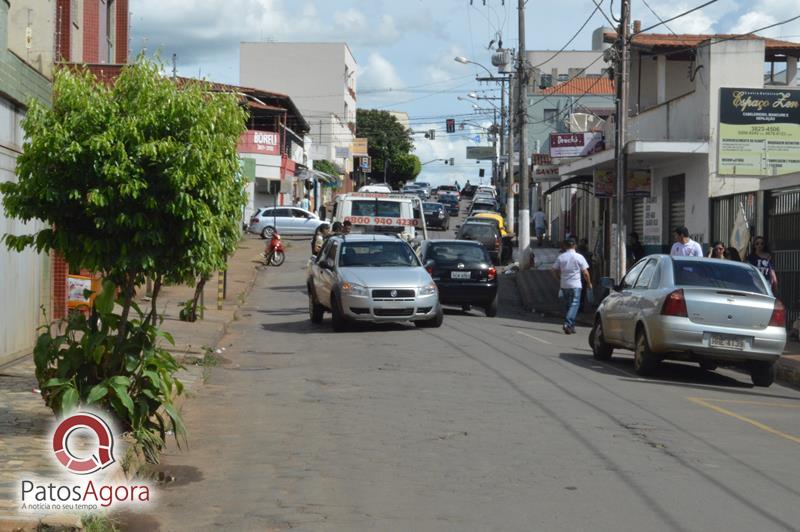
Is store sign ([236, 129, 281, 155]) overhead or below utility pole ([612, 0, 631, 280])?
overhead

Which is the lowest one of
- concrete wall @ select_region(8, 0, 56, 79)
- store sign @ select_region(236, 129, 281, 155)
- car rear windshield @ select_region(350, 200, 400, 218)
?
car rear windshield @ select_region(350, 200, 400, 218)

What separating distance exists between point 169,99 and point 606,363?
376 inches

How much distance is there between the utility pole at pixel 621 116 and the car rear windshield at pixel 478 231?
570 inches

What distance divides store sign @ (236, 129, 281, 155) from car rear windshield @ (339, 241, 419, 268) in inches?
1366

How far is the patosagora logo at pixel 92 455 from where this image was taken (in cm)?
725

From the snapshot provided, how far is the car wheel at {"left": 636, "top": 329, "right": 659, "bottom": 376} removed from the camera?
14.4 m

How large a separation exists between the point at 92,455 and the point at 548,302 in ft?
69.8

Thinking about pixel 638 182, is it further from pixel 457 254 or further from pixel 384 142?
pixel 384 142

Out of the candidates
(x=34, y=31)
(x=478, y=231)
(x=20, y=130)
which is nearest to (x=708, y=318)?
(x=20, y=130)

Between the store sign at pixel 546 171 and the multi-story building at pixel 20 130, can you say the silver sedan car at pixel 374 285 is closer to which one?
the multi-story building at pixel 20 130

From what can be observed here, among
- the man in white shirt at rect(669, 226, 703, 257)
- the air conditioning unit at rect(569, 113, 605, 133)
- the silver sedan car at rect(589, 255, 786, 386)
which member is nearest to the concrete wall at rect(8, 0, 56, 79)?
the silver sedan car at rect(589, 255, 786, 386)

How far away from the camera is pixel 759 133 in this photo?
25375 mm

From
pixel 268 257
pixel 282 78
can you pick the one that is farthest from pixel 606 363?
pixel 282 78

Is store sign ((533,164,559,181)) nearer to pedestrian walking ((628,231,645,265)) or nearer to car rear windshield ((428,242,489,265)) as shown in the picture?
pedestrian walking ((628,231,645,265))
